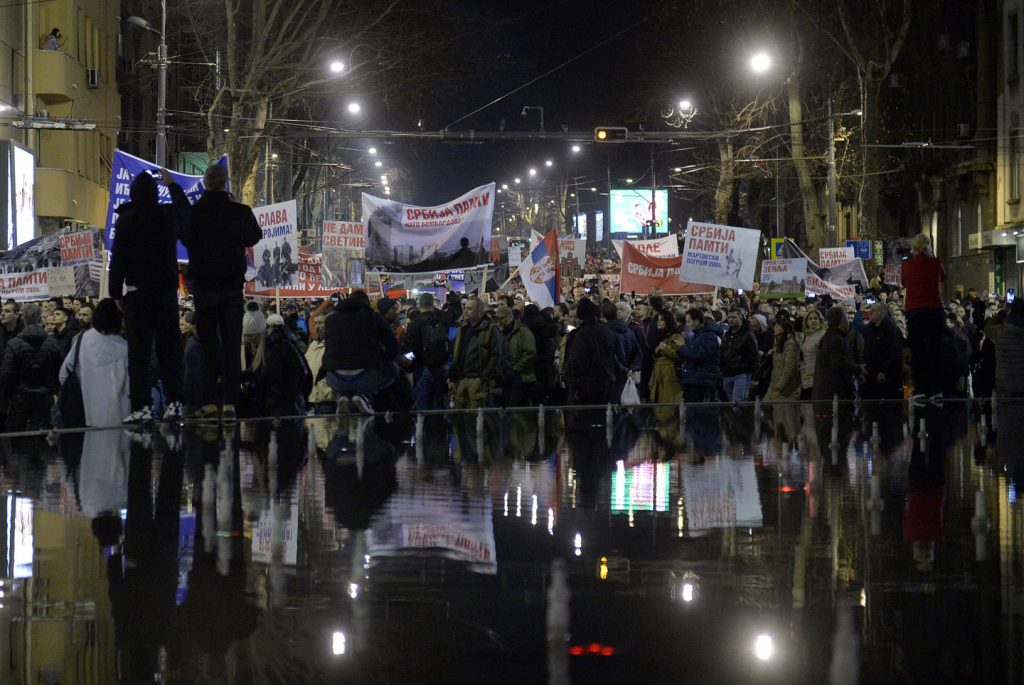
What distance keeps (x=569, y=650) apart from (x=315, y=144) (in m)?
64.8

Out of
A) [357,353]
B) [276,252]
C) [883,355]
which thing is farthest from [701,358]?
[276,252]

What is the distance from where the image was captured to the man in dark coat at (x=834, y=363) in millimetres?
18344

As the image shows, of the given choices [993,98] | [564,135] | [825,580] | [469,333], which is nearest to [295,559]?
[825,580]

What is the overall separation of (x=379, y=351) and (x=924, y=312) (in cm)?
578

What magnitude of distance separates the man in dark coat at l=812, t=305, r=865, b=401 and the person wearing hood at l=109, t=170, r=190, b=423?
813 cm

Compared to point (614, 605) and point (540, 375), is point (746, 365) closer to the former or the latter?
point (540, 375)

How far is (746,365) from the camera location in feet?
66.3

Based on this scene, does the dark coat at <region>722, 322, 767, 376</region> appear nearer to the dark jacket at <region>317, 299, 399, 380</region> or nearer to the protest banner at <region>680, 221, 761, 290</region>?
the dark jacket at <region>317, 299, 399, 380</region>

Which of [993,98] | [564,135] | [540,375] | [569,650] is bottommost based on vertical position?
[569,650]

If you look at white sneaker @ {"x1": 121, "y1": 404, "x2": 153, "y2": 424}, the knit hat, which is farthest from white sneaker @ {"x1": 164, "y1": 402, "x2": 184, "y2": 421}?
the knit hat

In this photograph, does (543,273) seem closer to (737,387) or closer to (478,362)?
(737,387)

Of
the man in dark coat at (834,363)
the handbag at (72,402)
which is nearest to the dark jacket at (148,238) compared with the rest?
the handbag at (72,402)

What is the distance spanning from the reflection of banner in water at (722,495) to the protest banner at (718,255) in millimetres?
15749

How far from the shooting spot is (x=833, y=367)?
60.6 ft
